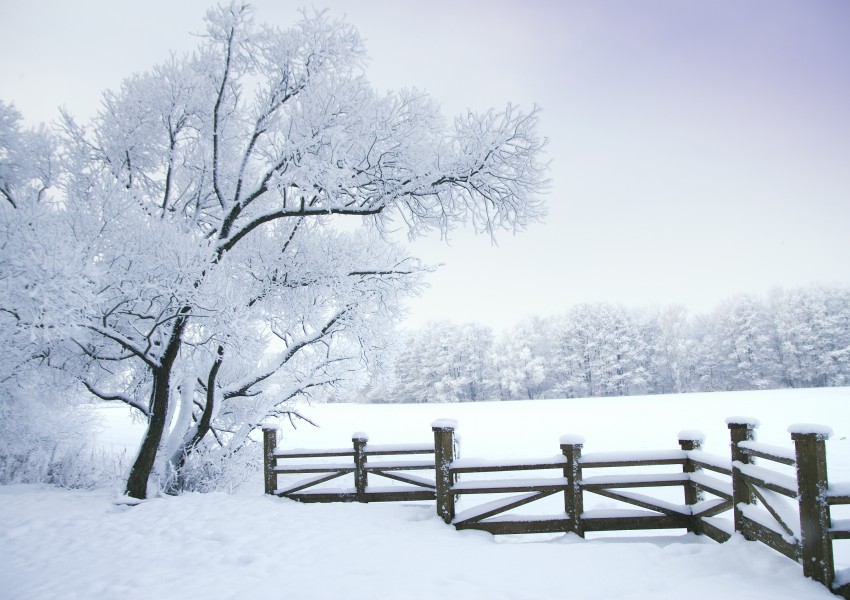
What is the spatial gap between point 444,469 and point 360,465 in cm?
184

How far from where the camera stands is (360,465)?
7172 mm

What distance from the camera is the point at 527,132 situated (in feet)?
24.0

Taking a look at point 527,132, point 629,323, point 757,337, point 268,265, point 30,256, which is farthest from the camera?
point 629,323

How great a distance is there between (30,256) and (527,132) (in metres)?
7.15

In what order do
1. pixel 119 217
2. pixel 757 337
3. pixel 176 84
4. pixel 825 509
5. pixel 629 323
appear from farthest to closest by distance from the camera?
1. pixel 629 323
2. pixel 757 337
3. pixel 176 84
4. pixel 119 217
5. pixel 825 509

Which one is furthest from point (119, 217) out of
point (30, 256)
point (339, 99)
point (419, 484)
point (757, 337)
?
point (757, 337)

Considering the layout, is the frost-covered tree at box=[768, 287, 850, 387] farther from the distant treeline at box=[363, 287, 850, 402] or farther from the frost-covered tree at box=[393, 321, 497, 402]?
the frost-covered tree at box=[393, 321, 497, 402]

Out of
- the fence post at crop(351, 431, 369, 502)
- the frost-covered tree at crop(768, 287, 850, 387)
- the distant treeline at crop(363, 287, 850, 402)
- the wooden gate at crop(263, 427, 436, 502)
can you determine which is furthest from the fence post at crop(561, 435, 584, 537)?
the frost-covered tree at crop(768, 287, 850, 387)

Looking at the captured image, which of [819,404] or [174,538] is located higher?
[174,538]

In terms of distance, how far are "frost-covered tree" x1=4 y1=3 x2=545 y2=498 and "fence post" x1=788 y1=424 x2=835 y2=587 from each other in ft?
17.6

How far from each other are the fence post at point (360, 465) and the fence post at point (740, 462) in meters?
4.93

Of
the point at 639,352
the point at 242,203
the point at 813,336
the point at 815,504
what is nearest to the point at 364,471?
the point at 242,203

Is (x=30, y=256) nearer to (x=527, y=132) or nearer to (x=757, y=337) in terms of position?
(x=527, y=132)

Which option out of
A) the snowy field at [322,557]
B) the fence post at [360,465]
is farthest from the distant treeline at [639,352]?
the snowy field at [322,557]
